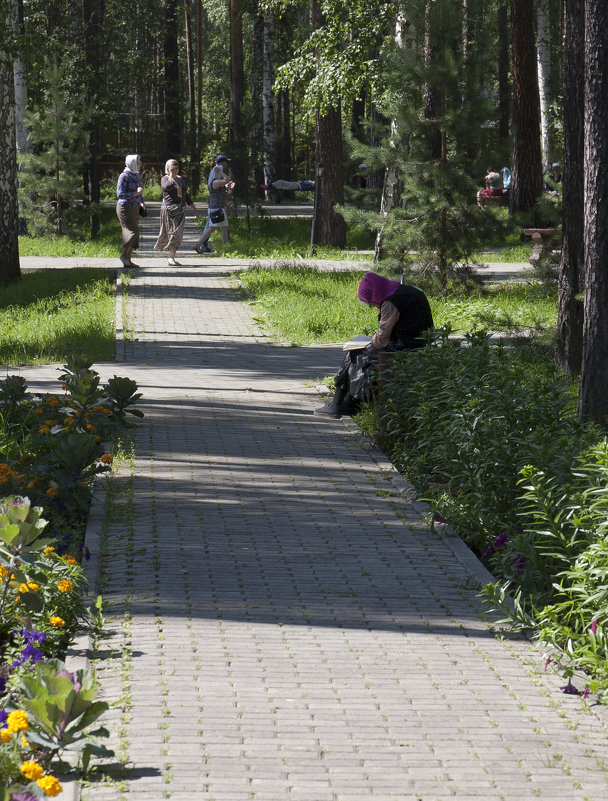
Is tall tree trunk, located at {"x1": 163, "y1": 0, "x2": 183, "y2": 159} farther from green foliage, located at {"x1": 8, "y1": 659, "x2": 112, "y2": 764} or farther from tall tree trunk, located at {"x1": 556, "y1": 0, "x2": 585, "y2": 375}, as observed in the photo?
green foliage, located at {"x1": 8, "y1": 659, "x2": 112, "y2": 764}

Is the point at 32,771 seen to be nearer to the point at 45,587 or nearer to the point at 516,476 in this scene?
the point at 45,587

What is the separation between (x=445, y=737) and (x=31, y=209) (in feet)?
75.3

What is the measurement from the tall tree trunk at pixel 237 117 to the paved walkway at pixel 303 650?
1785 centimetres

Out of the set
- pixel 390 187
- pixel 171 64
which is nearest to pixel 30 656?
pixel 390 187

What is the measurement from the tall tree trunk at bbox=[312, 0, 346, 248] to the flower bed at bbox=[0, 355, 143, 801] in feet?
51.3

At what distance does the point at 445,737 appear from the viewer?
13.2 ft

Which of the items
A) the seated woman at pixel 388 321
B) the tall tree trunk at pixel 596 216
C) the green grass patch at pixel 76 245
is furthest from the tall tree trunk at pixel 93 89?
the tall tree trunk at pixel 596 216

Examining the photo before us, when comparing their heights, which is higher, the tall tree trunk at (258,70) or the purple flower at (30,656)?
the tall tree trunk at (258,70)

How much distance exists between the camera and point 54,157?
24.5 meters

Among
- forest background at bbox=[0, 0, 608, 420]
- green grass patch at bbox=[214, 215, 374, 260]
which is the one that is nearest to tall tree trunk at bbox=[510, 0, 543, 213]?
forest background at bbox=[0, 0, 608, 420]

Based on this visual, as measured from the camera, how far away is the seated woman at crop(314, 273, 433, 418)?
360 inches

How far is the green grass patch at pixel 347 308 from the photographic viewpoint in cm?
1422

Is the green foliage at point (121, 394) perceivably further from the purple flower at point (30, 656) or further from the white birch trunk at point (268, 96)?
the white birch trunk at point (268, 96)

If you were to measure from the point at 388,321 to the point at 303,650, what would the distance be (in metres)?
4.70
